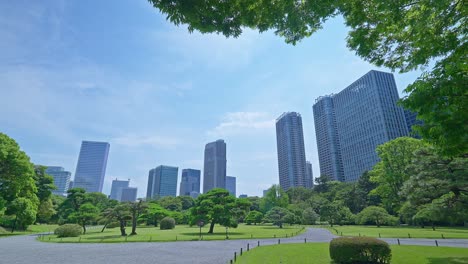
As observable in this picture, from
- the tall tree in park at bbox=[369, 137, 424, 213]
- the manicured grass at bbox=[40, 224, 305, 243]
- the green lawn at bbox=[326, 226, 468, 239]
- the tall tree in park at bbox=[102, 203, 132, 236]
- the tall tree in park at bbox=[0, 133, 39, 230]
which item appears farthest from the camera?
the tall tree in park at bbox=[369, 137, 424, 213]

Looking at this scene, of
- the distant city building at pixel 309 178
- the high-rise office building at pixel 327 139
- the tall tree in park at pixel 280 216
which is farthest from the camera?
the distant city building at pixel 309 178

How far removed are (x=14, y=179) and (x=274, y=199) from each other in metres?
53.0

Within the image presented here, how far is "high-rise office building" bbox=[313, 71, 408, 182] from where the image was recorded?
3361 inches

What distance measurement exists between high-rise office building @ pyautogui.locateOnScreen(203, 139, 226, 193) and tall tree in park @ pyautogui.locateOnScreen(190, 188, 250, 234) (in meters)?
157

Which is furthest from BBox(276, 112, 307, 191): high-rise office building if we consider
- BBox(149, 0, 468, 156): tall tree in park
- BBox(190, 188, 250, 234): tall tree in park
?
BBox(149, 0, 468, 156): tall tree in park

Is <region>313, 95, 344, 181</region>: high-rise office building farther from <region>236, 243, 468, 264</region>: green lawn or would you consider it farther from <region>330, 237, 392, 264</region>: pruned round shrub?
<region>330, 237, 392, 264</region>: pruned round shrub

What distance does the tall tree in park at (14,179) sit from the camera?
89.7 ft

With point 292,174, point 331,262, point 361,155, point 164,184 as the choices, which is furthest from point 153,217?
point 164,184

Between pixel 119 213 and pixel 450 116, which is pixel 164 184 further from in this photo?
pixel 450 116

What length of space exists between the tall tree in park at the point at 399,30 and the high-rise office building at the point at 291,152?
133372 millimetres

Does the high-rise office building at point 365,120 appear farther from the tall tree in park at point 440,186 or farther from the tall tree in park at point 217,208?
the tall tree in park at point 440,186

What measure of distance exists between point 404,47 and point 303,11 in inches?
146

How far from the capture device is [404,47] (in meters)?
6.71

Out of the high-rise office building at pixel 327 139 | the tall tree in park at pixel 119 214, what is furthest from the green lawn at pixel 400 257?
the high-rise office building at pixel 327 139
